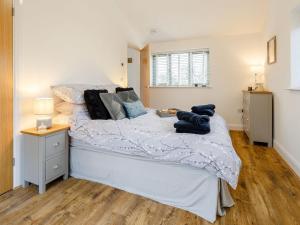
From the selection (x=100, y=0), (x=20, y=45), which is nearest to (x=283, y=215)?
(x=20, y=45)

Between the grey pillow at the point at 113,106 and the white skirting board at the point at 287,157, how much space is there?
88.4 inches

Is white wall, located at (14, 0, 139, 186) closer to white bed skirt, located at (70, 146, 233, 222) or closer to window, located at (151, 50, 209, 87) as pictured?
white bed skirt, located at (70, 146, 233, 222)

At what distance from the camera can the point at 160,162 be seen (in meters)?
1.90

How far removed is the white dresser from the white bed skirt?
7.38ft

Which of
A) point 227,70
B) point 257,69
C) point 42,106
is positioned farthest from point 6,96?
point 257,69

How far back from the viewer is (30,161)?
2090 millimetres

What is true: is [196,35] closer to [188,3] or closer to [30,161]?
[188,3]

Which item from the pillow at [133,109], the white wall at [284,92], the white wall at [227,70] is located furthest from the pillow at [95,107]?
the white wall at [227,70]

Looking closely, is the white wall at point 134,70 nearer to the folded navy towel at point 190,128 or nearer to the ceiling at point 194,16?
the ceiling at point 194,16

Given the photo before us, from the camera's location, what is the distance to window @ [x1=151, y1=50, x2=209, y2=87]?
5.06 m

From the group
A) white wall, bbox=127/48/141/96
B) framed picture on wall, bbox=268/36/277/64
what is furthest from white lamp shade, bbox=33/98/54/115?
framed picture on wall, bbox=268/36/277/64

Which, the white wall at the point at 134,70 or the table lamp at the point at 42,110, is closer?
the table lamp at the point at 42,110

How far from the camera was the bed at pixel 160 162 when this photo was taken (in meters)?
1.65

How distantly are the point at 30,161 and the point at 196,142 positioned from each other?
1.69 m
